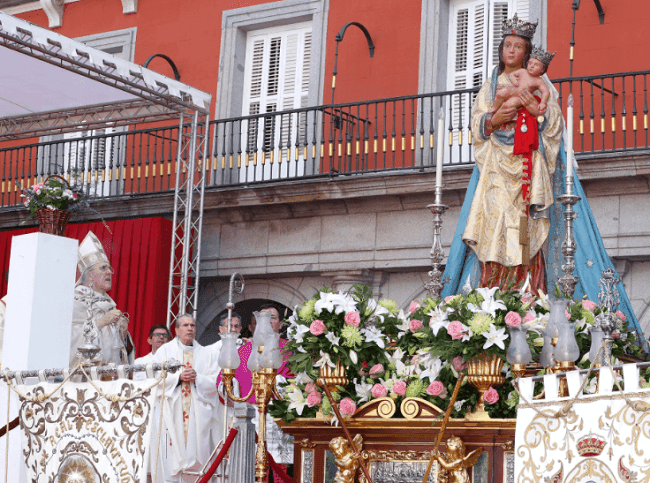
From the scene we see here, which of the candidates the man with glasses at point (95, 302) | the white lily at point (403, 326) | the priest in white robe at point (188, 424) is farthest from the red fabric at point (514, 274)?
the man with glasses at point (95, 302)

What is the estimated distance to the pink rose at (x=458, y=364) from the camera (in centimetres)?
532

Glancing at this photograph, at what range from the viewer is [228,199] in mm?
12703

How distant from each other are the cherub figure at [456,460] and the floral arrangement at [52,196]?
845 cm

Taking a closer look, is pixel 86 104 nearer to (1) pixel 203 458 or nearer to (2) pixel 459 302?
(1) pixel 203 458

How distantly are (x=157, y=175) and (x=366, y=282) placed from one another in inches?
127

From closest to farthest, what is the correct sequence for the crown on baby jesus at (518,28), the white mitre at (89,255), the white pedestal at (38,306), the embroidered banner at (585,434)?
the embroidered banner at (585,434)
the crown on baby jesus at (518,28)
the white pedestal at (38,306)
the white mitre at (89,255)

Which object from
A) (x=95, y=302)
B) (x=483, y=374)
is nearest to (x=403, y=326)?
(x=483, y=374)

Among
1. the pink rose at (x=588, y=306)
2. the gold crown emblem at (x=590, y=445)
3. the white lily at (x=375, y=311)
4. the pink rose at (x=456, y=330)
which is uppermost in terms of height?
the pink rose at (x=588, y=306)

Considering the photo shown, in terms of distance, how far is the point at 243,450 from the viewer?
5.90 m

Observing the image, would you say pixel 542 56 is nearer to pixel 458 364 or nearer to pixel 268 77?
pixel 458 364

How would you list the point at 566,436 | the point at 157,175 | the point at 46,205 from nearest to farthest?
the point at 566,436 → the point at 46,205 → the point at 157,175

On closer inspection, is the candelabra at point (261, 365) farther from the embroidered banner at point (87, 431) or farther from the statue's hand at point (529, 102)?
the statue's hand at point (529, 102)

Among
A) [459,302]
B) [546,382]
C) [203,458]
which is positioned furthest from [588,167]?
[546,382]

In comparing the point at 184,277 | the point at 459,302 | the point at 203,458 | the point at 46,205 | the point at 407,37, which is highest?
the point at 407,37
